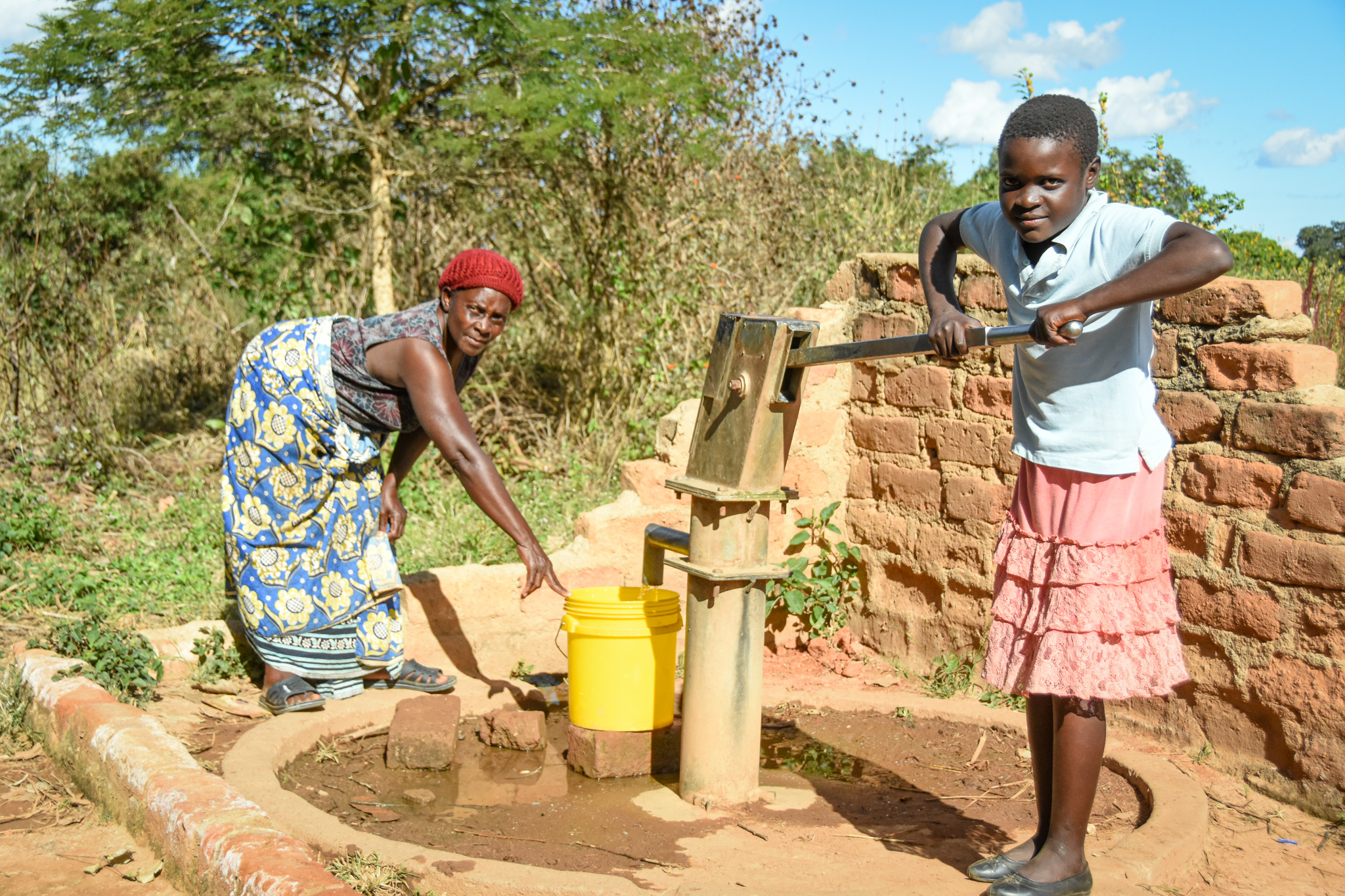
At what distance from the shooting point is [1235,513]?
312 cm

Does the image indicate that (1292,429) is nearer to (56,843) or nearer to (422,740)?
(422,740)

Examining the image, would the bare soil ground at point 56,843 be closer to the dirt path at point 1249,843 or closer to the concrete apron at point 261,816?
the concrete apron at point 261,816

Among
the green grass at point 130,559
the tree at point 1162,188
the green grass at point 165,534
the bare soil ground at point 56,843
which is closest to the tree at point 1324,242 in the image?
the tree at point 1162,188

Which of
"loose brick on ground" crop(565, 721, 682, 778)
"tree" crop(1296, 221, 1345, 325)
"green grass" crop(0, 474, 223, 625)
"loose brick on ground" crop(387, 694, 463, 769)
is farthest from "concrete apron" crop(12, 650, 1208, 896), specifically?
"tree" crop(1296, 221, 1345, 325)

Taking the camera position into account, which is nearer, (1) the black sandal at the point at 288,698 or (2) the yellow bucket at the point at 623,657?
(2) the yellow bucket at the point at 623,657

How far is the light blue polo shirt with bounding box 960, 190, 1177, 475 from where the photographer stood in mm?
2113

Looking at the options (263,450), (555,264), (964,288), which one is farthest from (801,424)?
(555,264)

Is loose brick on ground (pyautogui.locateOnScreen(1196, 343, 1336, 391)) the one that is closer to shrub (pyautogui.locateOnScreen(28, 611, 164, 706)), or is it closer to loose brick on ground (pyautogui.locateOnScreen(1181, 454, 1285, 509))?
loose brick on ground (pyautogui.locateOnScreen(1181, 454, 1285, 509))

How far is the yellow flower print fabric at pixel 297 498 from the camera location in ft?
11.5

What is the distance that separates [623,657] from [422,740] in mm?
652

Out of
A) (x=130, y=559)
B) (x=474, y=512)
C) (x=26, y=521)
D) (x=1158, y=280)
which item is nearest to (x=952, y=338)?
(x=1158, y=280)

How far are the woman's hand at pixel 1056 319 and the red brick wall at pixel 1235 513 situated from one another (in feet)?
4.51

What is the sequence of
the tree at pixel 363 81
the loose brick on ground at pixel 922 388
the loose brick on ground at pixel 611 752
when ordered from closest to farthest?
1. the loose brick on ground at pixel 611 752
2. the loose brick on ground at pixel 922 388
3. the tree at pixel 363 81

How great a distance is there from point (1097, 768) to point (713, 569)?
96 cm
